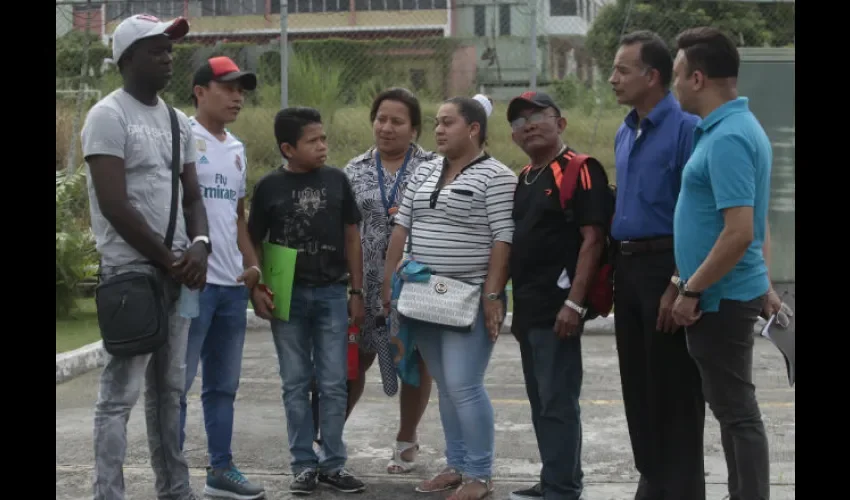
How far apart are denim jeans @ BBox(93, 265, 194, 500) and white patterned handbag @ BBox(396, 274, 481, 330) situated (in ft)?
3.44

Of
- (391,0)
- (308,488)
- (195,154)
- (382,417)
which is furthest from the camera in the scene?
(391,0)

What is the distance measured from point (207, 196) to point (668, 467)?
7.93 ft

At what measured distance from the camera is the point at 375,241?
5.95 meters

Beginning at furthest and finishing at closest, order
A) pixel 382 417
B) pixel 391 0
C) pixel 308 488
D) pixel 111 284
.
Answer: pixel 391 0 → pixel 382 417 → pixel 308 488 → pixel 111 284

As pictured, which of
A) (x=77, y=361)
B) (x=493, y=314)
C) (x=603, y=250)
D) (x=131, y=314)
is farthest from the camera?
(x=77, y=361)

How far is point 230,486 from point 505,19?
18.6 ft

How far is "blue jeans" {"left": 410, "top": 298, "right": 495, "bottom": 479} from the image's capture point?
208 inches

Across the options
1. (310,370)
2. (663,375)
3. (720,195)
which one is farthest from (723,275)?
(310,370)

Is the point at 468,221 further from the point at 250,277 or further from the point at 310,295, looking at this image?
the point at 250,277

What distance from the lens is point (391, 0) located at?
13289mm

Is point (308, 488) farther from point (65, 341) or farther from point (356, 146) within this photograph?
point (356, 146)

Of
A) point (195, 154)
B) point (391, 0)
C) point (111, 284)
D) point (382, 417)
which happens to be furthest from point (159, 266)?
point (391, 0)

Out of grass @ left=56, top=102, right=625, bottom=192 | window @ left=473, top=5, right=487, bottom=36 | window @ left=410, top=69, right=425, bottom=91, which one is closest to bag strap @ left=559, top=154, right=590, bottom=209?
grass @ left=56, top=102, right=625, bottom=192
